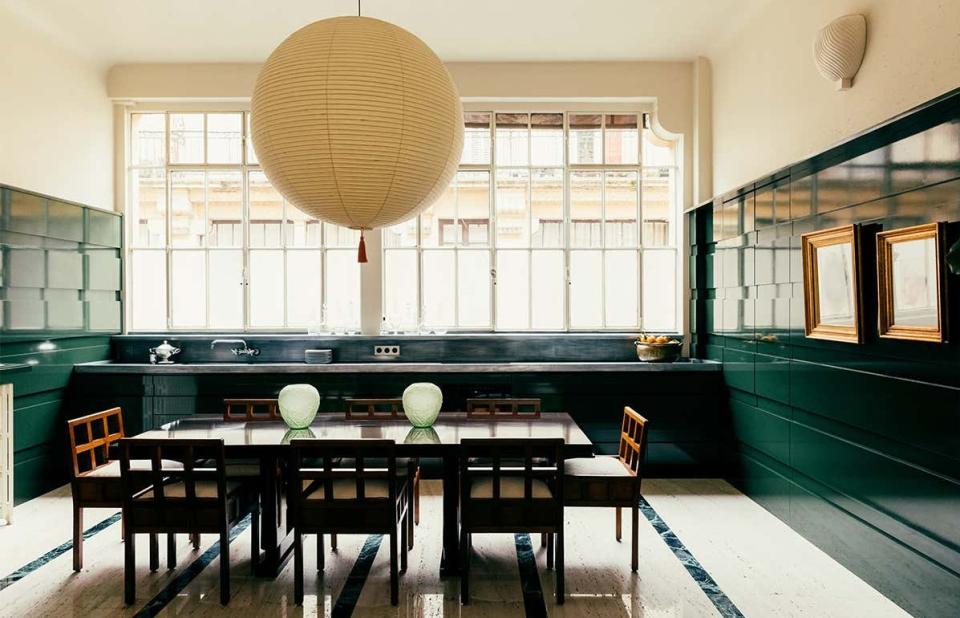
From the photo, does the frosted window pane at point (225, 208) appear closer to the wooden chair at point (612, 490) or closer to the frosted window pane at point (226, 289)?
the frosted window pane at point (226, 289)

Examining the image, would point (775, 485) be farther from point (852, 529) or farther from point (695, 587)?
point (695, 587)

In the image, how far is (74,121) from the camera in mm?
5285

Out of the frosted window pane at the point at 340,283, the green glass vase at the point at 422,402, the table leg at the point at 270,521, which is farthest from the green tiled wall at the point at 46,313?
the green glass vase at the point at 422,402

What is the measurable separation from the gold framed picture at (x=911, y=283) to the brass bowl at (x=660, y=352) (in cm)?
225

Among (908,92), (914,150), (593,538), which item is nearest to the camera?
(914,150)

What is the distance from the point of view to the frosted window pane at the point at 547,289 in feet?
19.5

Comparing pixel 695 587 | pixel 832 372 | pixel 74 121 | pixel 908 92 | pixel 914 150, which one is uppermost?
pixel 74 121

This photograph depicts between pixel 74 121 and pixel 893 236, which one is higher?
pixel 74 121

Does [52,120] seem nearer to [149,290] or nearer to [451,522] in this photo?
[149,290]

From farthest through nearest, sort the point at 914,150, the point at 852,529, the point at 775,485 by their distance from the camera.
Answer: the point at 775,485 < the point at 852,529 < the point at 914,150

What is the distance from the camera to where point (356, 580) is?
10.8 ft

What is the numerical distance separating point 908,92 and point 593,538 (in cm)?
285

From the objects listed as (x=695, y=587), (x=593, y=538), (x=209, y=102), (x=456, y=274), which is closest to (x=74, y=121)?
(x=209, y=102)

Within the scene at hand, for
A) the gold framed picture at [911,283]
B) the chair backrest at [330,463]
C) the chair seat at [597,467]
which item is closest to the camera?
the gold framed picture at [911,283]
